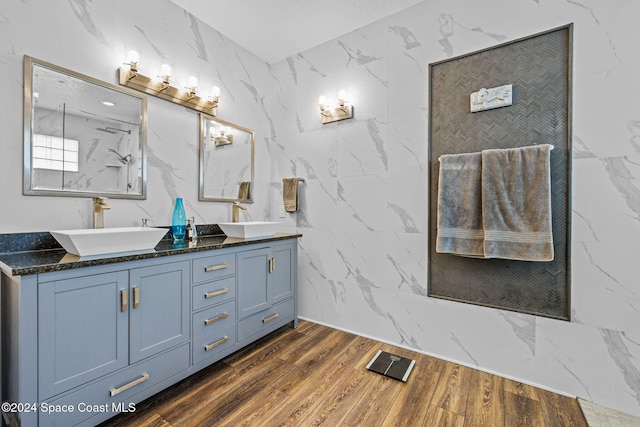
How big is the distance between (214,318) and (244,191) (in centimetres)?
133

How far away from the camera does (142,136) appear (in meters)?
2.00

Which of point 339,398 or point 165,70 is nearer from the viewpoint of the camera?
point 339,398

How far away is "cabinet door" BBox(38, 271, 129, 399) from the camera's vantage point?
117cm

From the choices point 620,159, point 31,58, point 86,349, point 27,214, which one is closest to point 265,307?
point 86,349

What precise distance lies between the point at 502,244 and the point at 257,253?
1.70 m

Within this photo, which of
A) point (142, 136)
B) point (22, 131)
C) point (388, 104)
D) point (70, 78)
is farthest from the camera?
point (388, 104)

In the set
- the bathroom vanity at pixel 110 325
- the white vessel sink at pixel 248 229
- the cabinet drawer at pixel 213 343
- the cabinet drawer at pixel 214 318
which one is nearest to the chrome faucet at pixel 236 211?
the white vessel sink at pixel 248 229

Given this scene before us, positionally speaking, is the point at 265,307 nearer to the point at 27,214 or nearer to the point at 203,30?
the point at 27,214

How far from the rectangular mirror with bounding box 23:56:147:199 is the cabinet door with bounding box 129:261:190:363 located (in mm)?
718

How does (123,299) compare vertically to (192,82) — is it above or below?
below

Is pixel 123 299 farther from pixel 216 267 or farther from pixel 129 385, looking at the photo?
pixel 216 267

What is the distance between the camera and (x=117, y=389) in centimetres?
139

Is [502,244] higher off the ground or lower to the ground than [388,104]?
lower

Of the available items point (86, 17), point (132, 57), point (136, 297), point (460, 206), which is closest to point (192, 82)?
point (132, 57)
